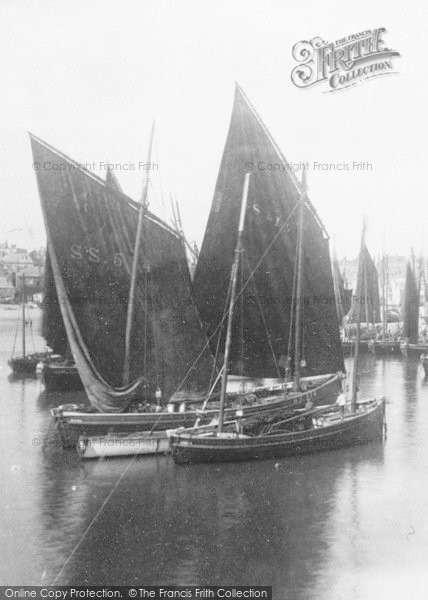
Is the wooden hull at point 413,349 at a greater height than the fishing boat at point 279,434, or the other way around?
the wooden hull at point 413,349

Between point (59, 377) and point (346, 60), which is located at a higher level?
point (346, 60)

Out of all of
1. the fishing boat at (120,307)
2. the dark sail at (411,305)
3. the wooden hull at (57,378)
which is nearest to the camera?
the fishing boat at (120,307)

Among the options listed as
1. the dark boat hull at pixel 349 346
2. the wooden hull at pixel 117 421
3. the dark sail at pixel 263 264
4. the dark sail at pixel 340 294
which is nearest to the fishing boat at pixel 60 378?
the dark sail at pixel 263 264

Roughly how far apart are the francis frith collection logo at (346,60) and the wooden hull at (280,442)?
11.2 meters

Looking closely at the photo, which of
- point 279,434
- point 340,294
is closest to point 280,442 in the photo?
point 279,434

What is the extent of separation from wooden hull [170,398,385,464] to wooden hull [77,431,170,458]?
5.00 feet

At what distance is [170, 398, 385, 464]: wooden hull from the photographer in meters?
23.2

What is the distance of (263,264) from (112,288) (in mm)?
7407

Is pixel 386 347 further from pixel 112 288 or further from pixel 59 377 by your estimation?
pixel 112 288

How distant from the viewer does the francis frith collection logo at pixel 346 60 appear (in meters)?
18.6

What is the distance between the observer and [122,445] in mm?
24609

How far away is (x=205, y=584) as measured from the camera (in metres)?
15.5

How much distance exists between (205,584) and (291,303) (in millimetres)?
16567

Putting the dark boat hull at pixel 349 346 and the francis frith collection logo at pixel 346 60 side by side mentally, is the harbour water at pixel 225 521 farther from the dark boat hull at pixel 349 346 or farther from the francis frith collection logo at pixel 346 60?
the dark boat hull at pixel 349 346
